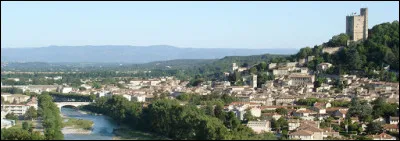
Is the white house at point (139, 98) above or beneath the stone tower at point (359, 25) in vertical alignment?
beneath

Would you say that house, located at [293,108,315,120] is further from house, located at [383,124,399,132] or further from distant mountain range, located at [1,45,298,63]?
distant mountain range, located at [1,45,298,63]

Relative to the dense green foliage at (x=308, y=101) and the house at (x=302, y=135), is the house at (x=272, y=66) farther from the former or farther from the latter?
the house at (x=302, y=135)

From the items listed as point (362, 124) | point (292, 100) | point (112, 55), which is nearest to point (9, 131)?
point (362, 124)

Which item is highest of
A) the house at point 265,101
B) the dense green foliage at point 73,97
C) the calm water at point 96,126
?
the house at point 265,101

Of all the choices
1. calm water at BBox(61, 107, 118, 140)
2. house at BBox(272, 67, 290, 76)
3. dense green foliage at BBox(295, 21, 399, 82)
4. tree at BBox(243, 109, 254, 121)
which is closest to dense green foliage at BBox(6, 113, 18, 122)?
calm water at BBox(61, 107, 118, 140)

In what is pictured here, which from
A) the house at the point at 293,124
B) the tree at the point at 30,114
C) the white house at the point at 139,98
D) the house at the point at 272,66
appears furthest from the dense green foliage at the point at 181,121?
the house at the point at 272,66

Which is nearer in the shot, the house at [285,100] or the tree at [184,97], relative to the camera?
the house at [285,100]

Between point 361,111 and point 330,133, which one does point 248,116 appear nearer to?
point 361,111
